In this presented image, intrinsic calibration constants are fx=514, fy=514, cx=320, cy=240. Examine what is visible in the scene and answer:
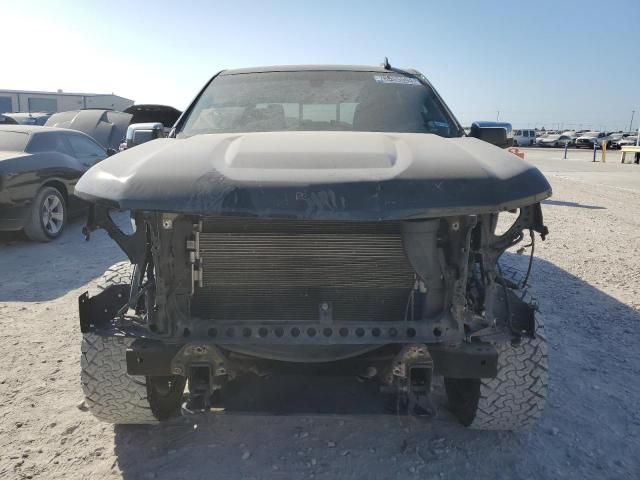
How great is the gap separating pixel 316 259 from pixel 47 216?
601 centimetres

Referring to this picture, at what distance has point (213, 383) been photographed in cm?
226

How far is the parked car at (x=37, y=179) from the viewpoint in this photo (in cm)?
637

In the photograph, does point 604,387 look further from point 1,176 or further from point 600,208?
point 600,208

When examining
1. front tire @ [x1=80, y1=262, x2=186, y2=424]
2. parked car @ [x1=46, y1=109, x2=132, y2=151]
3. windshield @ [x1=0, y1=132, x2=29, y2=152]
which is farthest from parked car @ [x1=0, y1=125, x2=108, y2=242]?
parked car @ [x1=46, y1=109, x2=132, y2=151]

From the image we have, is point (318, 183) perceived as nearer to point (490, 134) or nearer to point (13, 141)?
point (490, 134)

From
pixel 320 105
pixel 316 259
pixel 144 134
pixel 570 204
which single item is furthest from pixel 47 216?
pixel 570 204

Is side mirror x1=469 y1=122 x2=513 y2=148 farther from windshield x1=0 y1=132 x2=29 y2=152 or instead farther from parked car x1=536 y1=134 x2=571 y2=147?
parked car x1=536 y1=134 x2=571 y2=147

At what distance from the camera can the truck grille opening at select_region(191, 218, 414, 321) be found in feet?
7.05

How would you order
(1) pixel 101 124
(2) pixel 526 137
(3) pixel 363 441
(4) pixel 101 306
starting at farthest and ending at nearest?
(2) pixel 526 137
(1) pixel 101 124
(3) pixel 363 441
(4) pixel 101 306

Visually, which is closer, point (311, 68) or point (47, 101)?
point (311, 68)

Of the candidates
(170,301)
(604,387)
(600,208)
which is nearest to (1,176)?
(170,301)

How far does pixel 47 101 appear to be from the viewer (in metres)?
32.0

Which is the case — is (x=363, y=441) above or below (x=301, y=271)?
below

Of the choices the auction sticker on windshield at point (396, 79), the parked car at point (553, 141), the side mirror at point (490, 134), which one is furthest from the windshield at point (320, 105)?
the parked car at point (553, 141)
